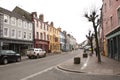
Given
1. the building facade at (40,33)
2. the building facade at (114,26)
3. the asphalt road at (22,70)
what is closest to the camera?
the asphalt road at (22,70)

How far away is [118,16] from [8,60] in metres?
14.6

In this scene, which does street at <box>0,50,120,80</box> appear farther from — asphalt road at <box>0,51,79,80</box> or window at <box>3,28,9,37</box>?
window at <box>3,28,9,37</box>

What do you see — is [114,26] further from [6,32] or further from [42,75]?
[6,32]

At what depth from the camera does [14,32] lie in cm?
4272

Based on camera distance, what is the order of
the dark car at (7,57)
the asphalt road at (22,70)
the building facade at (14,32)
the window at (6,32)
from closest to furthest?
the asphalt road at (22,70), the dark car at (7,57), the building facade at (14,32), the window at (6,32)

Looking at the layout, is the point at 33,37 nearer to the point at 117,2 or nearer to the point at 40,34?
the point at 40,34

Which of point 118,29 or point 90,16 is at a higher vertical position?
point 90,16

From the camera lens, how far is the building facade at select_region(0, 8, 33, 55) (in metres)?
38.4

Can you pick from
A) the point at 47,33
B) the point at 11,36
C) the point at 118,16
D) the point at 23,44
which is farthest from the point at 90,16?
the point at 47,33

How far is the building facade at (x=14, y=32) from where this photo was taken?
126 feet

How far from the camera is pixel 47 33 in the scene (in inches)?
2618

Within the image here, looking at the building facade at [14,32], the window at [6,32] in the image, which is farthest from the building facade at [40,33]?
the window at [6,32]

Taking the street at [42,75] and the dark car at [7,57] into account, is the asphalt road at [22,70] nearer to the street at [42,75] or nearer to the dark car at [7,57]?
the street at [42,75]

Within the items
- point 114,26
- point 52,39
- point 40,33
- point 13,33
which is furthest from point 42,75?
point 52,39
